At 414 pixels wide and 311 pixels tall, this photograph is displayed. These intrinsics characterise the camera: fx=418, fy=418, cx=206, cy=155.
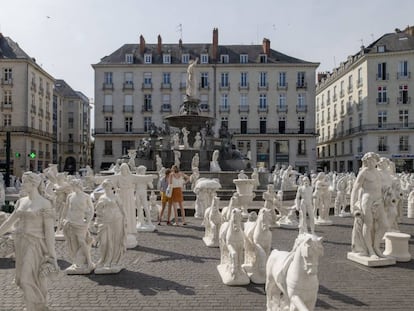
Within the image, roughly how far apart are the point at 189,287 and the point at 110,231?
181 cm

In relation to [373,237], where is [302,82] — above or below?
above

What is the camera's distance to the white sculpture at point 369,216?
8570 millimetres

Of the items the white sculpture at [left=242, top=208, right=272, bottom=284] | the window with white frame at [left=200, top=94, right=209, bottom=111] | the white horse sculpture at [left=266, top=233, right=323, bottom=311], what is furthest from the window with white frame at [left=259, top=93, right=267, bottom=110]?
the white horse sculpture at [left=266, top=233, right=323, bottom=311]

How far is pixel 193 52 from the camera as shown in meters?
61.8

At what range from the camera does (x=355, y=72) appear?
187ft

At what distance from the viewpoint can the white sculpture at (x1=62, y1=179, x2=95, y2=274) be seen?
25.4 ft

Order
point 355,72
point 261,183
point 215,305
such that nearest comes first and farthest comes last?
1. point 215,305
2. point 261,183
3. point 355,72

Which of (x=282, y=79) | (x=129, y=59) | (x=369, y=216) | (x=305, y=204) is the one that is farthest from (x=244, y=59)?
(x=369, y=216)

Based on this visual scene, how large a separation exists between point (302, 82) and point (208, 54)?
14.1 metres

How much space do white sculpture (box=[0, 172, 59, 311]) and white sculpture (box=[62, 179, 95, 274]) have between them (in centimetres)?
239

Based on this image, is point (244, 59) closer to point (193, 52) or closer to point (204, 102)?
point (193, 52)

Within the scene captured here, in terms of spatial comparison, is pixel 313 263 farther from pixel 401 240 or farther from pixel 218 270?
pixel 401 240

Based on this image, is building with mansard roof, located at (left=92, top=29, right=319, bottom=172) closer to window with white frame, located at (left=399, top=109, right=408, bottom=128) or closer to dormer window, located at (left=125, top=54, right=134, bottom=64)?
dormer window, located at (left=125, top=54, right=134, bottom=64)

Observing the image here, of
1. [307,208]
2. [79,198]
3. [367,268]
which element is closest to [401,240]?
[367,268]
